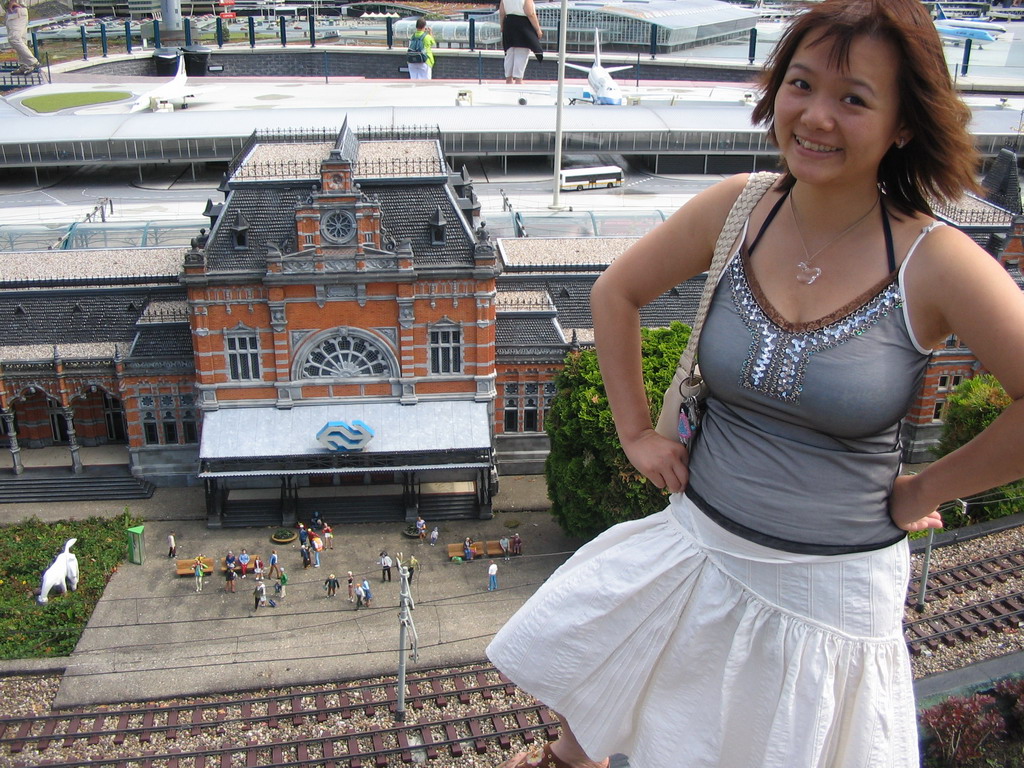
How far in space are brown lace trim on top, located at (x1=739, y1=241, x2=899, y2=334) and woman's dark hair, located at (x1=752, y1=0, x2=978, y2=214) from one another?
0.53m

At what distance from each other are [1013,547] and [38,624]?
1169 inches

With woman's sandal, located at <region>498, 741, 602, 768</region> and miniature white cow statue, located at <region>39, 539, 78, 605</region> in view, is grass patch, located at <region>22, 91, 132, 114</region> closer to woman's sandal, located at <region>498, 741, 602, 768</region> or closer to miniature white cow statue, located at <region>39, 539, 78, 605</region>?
miniature white cow statue, located at <region>39, 539, 78, 605</region>

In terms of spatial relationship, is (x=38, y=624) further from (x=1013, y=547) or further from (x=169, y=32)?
(x=169, y=32)

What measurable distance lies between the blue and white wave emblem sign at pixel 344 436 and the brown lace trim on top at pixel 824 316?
33889 mm

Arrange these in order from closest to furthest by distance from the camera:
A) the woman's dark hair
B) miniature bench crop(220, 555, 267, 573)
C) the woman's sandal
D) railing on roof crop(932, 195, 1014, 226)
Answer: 1. the woman's dark hair
2. the woman's sandal
3. miniature bench crop(220, 555, 267, 573)
4. railing on roof crop(932, 195, 1014, 226)

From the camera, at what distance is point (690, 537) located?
23.8 feet

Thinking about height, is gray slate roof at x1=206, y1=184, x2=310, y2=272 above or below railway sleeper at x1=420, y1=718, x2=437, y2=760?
above

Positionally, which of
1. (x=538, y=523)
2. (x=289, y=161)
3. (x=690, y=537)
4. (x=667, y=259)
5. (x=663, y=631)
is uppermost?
(x=667, y=259)

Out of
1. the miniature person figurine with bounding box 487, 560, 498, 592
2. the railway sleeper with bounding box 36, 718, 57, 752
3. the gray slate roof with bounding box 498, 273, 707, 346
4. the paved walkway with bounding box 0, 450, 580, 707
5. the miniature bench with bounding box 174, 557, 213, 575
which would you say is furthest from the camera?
the gray slate roof with bounding box 498, 273, 707, 346

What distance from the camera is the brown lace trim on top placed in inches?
240

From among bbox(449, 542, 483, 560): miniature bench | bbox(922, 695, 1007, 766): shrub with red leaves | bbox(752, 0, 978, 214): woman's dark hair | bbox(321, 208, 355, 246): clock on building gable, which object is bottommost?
bbox(449, 542, 483, 560): miniature bench

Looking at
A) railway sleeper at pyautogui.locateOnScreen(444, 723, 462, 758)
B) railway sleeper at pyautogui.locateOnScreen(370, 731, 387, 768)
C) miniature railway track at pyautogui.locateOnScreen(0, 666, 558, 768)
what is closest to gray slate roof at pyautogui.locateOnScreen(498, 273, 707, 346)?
miniature railway track at pyautogui.locateOnScreen(0, 666, 558, 768)

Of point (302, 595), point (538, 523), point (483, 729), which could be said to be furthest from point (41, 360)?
point (483, 729)

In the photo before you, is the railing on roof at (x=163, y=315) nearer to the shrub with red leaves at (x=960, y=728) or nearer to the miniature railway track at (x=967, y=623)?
the miniature railway track at (x=967, y=623)
